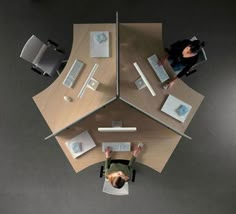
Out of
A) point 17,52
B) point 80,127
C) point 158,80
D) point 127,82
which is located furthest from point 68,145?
point 17,52

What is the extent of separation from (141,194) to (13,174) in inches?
56.0

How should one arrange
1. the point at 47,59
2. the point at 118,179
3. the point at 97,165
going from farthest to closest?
the point at 97,165
the point at 47,59
the point at 118,179

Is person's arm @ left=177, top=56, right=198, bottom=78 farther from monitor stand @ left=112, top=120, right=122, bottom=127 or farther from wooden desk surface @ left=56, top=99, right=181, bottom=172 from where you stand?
monitor stand @ left=112, top=120, right=122, bottom=127

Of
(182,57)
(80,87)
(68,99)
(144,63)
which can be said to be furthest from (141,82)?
(68,99)

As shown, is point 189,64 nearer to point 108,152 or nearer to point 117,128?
point 117,128

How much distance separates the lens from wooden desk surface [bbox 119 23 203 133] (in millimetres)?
2842

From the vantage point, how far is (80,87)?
2.87 metres

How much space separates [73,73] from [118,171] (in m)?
0.95

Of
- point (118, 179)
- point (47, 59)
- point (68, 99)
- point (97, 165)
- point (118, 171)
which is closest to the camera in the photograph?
point (118, 179)

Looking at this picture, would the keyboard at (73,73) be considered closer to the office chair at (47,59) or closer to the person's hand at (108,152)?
the office chair at (47,59)

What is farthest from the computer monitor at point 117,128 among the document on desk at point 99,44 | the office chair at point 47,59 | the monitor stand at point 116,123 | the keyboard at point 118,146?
the office chair at point 47,59

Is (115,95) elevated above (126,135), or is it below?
above

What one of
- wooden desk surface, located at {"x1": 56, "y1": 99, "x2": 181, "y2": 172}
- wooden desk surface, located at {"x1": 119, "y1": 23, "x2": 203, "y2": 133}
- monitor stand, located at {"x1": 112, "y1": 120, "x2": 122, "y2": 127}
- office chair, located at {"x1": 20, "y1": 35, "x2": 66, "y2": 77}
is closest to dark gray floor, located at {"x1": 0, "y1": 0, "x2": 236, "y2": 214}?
office chair, located at {"x1": 20, "y1": 35, "x2": 66, "y2": 77}

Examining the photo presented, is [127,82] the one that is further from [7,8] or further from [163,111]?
[7,8]
